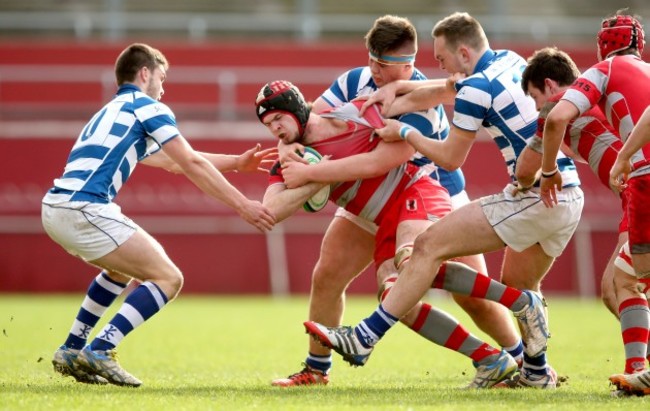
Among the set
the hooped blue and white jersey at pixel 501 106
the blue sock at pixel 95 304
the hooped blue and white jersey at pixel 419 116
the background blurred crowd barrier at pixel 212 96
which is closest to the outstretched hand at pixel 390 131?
the hooped blue and white jersey at pixel 419 116

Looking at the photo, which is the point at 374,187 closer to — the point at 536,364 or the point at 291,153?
the point at 291,153

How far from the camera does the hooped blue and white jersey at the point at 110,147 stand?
6.43 metres

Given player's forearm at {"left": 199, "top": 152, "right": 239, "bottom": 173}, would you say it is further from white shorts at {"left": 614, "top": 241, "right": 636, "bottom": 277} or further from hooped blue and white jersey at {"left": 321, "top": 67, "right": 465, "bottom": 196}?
white shorts at {"left": 614, "top": 241, "right": 636, "bottom": 277}

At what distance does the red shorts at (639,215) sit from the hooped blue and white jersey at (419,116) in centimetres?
138

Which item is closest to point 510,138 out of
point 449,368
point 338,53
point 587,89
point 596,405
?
point 587,89

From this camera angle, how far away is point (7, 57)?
20141 millimetres

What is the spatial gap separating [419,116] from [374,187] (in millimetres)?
501

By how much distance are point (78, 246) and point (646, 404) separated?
3.11 m

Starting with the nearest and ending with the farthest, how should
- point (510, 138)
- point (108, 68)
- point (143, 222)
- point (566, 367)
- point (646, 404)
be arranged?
point (646, 404) < point (510, 138) < point (566, 367) < point (143, 222) < point (108, 68)

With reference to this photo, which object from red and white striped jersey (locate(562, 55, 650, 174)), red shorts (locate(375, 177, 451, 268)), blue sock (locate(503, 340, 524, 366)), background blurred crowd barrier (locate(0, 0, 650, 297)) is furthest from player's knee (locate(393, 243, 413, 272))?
background blurred crowd barrier (locate(0, 0, 650, 297))

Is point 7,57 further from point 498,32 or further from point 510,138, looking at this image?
point 510,138

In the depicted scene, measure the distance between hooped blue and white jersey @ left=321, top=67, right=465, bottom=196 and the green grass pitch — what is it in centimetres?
124

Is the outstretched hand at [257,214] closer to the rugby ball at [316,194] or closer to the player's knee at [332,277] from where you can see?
the rugby ball at [316,194]

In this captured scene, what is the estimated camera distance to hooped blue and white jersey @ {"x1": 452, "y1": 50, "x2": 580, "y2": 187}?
240 inches
